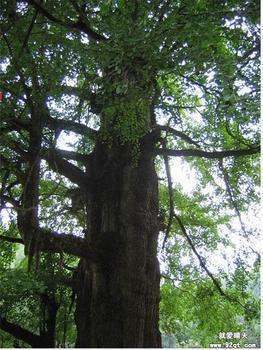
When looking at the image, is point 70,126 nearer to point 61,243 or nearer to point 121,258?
point 61,243

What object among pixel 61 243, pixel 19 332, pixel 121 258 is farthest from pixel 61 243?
pixel 19 332

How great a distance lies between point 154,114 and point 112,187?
132 cm

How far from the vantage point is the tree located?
3.20 meters

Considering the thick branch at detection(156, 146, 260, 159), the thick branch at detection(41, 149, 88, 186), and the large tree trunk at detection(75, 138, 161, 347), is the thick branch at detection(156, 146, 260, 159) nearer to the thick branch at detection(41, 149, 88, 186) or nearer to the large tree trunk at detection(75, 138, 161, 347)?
the large tree trunk at detection(75, 138, 161, 347)

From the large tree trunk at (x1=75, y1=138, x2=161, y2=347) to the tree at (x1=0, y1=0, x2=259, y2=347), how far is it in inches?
0.6

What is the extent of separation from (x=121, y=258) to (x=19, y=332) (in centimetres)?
231

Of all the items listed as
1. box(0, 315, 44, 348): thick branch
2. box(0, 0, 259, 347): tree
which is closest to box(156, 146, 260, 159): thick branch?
box(0, 0, 259, 347): tree

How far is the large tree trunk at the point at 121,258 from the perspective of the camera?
4.91 m

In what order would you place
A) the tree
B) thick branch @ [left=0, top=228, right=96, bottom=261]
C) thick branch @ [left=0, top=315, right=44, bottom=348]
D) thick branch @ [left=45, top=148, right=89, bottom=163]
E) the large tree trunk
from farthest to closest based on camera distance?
1. thick branch @ [left=0, top=315, right=44, bottom=348]
2. thick branch @ [left=45, top=148, right=89, bottom=163]
3. the large tree trunk
4. thick branch @ [left=0, top=228, right=96, bottom=261]
5. the tree

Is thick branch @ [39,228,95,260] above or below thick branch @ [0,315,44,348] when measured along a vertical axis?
above

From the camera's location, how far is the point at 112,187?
589 centimetres

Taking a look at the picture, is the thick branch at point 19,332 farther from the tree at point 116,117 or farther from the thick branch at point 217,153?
the thick branch at point 217,153

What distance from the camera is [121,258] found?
17.2 feet

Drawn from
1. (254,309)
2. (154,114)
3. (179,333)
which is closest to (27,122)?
(154,114)
